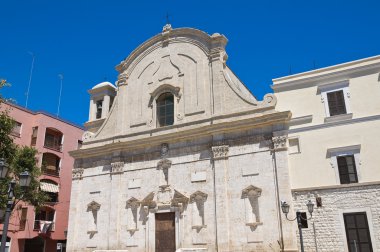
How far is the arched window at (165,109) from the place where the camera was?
22.2 metres

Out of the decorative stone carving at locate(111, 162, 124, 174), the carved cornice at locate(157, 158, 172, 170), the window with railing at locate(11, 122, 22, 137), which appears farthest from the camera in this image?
the window with railing at locate(11, 122, 22, 137)

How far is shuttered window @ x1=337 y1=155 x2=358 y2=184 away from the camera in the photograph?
52.9 feet

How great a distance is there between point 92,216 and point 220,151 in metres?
9.27

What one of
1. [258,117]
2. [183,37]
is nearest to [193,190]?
[258,117]

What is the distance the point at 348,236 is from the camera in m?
15.6

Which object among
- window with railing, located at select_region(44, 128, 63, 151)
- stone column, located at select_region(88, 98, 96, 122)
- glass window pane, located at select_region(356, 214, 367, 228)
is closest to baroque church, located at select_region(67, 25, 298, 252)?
stone column, located at select_region(88, 98, 96, 122)

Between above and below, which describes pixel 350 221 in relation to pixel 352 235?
above

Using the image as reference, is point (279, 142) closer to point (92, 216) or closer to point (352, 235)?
point (352, 235)

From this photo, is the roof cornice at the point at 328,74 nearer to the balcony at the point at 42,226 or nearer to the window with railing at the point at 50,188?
the window with railing at the point at 50,188

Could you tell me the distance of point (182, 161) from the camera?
806 inches

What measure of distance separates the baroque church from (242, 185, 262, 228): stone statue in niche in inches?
1.9

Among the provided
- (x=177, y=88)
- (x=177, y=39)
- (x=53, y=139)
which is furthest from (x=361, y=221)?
(x=53, y=139)

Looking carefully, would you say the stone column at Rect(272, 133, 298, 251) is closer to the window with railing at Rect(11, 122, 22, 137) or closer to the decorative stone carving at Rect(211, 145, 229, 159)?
the decorative stone carving at Rect(211, 145, 229, 159)

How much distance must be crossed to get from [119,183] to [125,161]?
1.40 m
